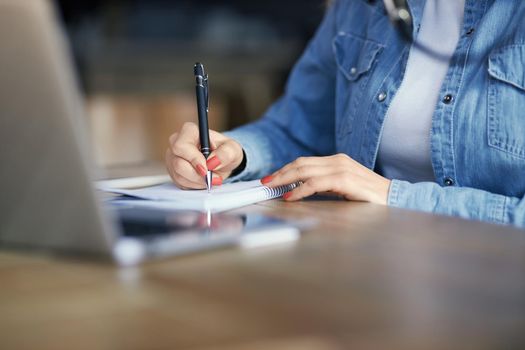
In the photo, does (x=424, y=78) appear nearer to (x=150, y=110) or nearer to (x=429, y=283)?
(x=429, y=283)

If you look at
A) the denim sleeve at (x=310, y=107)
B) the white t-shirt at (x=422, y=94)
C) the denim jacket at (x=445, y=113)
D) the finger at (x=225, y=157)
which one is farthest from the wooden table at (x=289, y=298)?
the denim sleeve at (x=310, y=107)

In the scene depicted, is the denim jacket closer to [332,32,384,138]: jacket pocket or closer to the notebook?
[332,32,384,138]: jacket pocket

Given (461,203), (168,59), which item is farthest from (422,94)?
(168,59)

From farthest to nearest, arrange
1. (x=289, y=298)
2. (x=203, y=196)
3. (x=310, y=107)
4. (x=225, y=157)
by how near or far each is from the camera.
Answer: (x=310, y=107) → (x=225, y=157) → (x=203, y=196) → (x=289, y=298)

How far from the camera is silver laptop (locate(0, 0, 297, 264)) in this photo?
556 mm

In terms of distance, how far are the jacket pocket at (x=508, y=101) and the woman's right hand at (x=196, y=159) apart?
0.40 meters

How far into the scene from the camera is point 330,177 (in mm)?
1026

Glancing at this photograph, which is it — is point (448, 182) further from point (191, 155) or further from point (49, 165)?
point (49, 165)

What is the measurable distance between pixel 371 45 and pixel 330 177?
48cm

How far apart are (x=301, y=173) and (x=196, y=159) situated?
0.18m

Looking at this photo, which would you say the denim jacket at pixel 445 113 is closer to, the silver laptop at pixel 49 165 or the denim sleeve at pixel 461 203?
the denim sleeve at pixel 461 203

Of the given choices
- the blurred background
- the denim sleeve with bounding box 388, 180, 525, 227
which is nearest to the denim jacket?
the denim sleeve with bounding box 388, 180, 525, 227

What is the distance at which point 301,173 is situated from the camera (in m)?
1.03

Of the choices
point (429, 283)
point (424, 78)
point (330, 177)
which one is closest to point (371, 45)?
point (424, 78)
